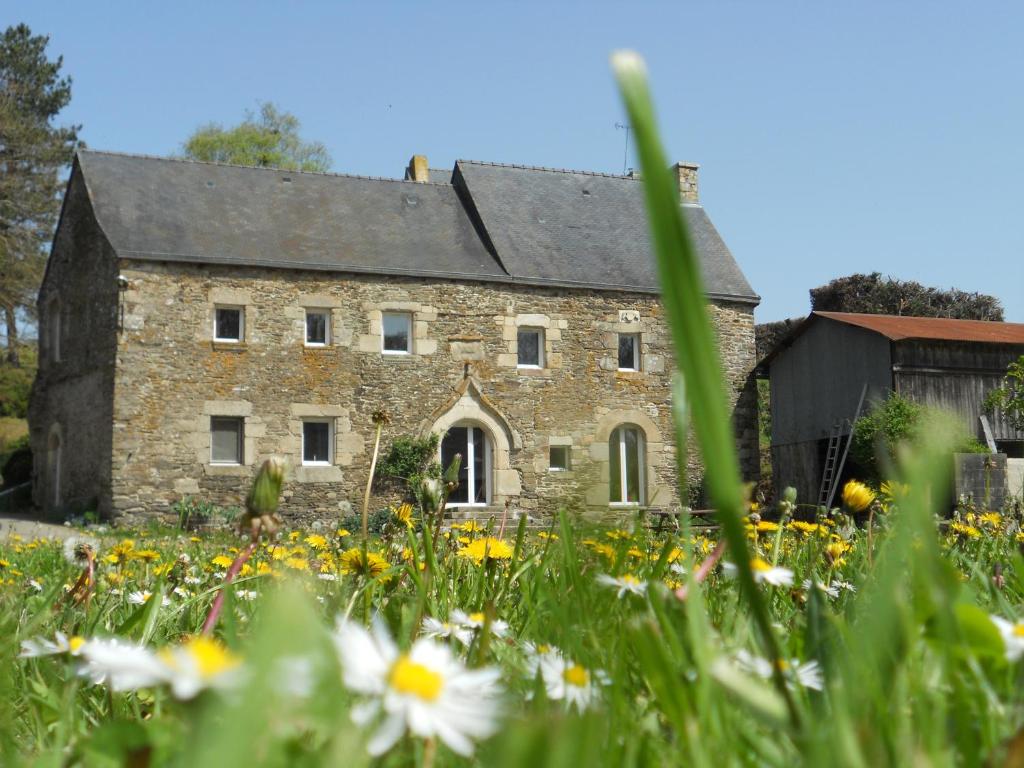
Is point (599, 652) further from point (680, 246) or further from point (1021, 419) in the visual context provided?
point (1021, 419)

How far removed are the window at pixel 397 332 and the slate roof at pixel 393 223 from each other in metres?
0.90

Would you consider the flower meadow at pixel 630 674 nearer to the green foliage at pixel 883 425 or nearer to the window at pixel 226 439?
the window at pixel 226 439

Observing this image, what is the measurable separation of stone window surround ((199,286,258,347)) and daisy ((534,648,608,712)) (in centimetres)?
1800

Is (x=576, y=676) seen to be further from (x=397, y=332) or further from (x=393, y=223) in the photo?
(x=393, y=223)

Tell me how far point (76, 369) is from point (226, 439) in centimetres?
398

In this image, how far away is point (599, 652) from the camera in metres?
1.13

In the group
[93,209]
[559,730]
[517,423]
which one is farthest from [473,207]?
[559,730]

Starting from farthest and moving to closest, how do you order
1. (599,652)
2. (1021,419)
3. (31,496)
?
(31,496)
(1021,419)
(599,652)

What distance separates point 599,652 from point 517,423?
18544 mm

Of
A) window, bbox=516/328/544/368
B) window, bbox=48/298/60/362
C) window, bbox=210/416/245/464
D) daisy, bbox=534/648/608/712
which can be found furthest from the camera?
window, bbox=48/298/60/362

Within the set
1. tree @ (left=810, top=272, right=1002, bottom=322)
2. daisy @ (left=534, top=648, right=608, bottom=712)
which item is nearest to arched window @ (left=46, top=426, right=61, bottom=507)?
daisy @ (left=534, top=648, right=608, bottom=712)

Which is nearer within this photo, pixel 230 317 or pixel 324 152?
pixel 230 317

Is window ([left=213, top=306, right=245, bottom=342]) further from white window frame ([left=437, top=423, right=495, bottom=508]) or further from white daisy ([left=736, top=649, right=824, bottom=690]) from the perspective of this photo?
white daisy ([left=736, top=649, right=824, bottom=690])

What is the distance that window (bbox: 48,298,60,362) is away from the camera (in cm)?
2155
